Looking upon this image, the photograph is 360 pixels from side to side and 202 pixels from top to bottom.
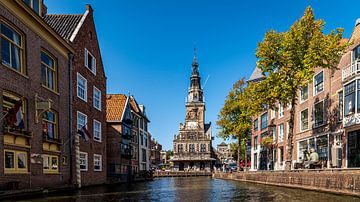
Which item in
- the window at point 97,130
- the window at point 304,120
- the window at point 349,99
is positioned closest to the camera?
the window at point 349,99

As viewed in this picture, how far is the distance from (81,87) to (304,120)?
2255 cm

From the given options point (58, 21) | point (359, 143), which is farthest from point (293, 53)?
point (58, 21)

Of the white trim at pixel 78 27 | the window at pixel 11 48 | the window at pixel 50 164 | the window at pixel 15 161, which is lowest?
the window at pixel 50 164

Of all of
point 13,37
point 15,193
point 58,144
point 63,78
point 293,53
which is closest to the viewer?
point 15,193

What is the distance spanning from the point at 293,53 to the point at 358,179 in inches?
494

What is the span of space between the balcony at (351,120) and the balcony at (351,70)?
9.46ft

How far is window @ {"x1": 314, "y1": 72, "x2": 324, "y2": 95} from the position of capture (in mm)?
28672

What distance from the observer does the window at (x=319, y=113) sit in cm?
2808

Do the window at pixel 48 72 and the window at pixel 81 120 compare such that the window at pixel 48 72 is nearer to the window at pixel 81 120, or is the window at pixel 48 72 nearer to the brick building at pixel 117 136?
the window at pixel 81 120

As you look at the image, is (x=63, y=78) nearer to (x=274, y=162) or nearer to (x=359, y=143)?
(x=359, y=143)

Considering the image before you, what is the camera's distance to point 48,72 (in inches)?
777

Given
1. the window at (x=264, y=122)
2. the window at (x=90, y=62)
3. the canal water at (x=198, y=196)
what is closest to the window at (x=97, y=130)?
the window at (x=90, y=62)

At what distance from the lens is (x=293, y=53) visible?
24.5 meters

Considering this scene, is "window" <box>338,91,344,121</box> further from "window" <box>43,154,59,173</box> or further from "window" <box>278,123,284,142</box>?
"window" <box>43,154,59,173</box>
